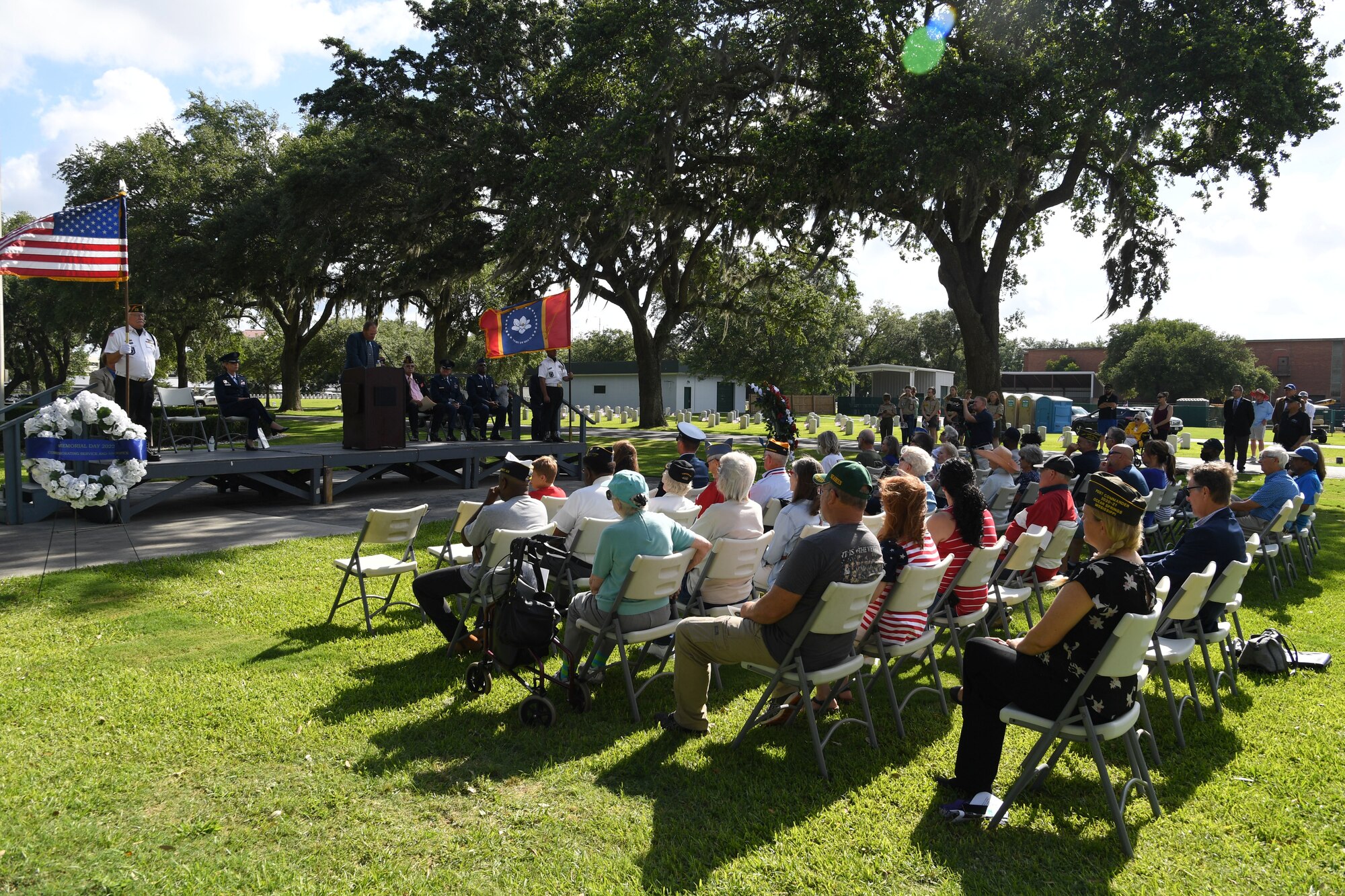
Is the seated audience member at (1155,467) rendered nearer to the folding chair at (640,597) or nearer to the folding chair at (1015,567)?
the folding chair at (1015,567)

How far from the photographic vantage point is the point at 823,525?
5324 mm

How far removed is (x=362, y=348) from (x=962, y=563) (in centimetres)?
1030

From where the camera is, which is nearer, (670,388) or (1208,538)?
(1208,538)

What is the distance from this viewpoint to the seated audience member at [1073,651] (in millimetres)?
3412

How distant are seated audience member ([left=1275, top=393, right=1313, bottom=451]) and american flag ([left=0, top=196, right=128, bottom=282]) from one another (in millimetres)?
17484

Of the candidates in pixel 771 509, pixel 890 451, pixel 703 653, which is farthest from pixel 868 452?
pixel 703 653

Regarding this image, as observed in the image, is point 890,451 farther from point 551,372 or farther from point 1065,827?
point 551,372

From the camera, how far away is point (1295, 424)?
15023mm

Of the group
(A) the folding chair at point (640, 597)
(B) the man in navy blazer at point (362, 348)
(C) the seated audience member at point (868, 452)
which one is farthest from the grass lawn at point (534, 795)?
(B) the man in navy blazer at point (362, 348)

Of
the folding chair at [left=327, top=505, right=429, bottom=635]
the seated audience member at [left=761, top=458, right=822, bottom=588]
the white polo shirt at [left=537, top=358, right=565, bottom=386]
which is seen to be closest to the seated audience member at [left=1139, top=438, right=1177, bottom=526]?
the seated audience member at [left=761, top=458, right=822, bottom=588]

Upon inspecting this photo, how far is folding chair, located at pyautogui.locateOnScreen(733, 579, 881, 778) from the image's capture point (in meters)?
3.87

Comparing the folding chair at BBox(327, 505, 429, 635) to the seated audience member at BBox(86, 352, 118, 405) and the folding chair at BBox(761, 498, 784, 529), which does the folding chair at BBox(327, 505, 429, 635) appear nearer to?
the folding chair at BBox(761, 498, 784, 529)

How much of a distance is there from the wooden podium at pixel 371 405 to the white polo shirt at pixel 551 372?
3.09 meters

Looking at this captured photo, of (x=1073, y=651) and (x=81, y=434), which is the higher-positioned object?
(x=81, y=434)
